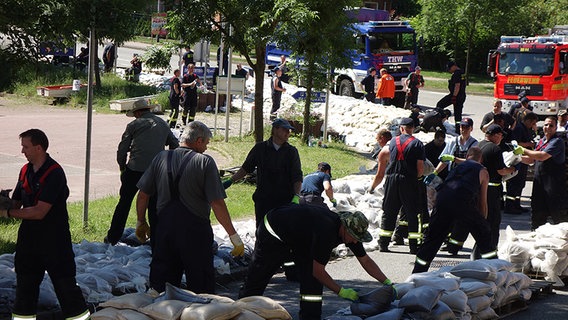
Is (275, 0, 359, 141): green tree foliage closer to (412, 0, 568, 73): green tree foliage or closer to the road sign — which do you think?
the road sign

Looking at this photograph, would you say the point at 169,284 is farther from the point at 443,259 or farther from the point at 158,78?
the point at 158,78

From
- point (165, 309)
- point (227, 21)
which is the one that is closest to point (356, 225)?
point (165, 309)

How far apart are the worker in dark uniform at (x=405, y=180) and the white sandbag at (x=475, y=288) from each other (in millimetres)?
3062

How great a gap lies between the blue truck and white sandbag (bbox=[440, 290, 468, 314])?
2284 centimetres

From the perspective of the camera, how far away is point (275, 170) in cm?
1020

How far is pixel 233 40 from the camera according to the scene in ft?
52.8

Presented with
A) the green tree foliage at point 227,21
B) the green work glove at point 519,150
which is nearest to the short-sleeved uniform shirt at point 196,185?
the green work glove at point 519,150

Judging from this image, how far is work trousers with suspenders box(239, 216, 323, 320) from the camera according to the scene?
773cm

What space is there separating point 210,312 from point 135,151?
14.6 feet

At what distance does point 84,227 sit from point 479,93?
32.7m

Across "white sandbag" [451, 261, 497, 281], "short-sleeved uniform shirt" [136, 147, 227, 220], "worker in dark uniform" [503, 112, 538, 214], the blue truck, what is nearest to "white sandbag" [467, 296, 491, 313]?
"white sandbag" [451, 261, 497, 281]

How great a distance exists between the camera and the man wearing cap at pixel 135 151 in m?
10.7

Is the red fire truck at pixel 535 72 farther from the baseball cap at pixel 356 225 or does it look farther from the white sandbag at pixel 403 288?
the baseball cap at pixel 356 225

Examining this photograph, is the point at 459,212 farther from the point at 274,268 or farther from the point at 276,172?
the point at 274,268
